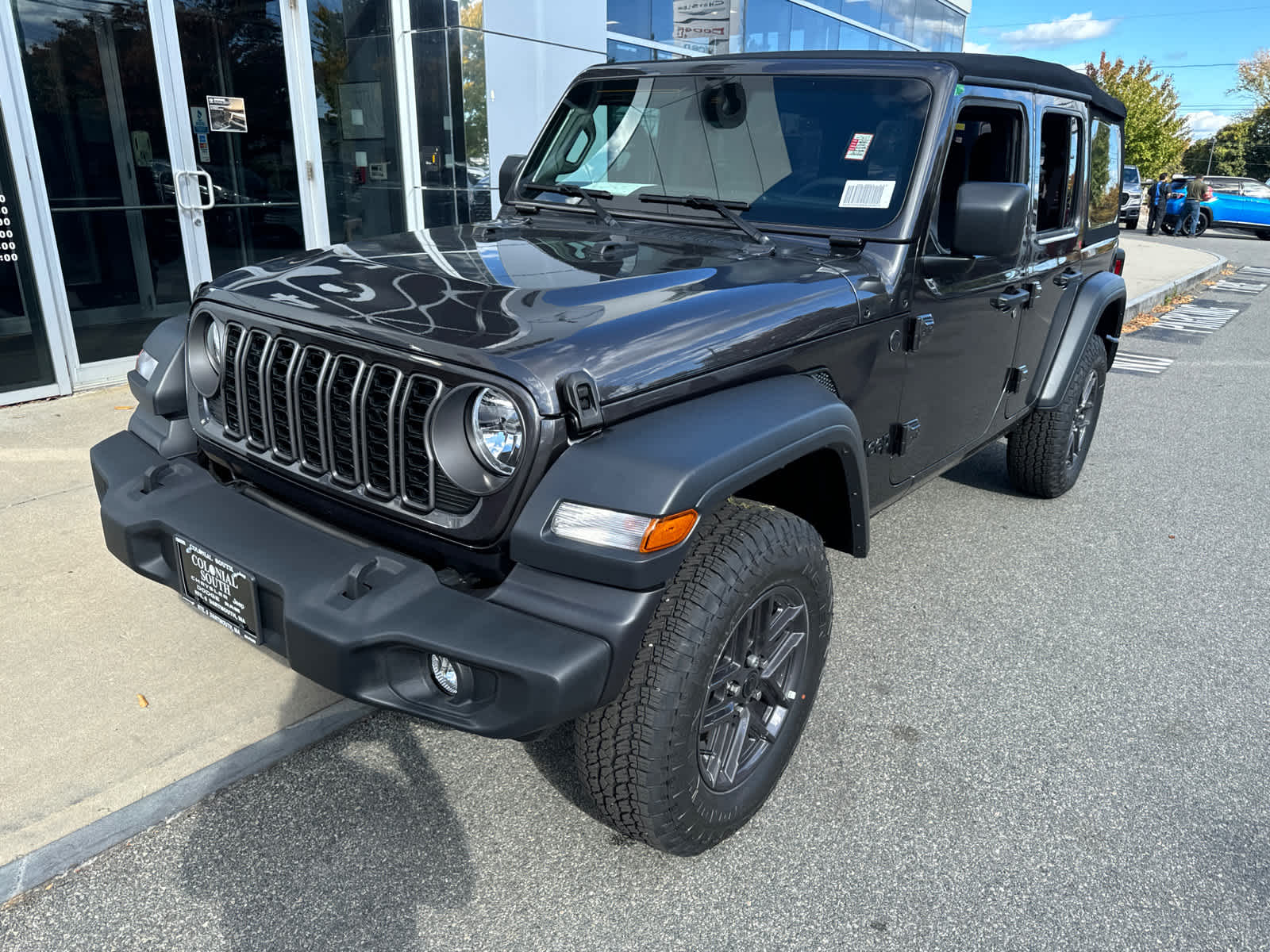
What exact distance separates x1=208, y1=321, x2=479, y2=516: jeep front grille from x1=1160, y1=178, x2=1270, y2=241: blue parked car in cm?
2759

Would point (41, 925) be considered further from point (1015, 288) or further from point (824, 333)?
point (1015, 288)

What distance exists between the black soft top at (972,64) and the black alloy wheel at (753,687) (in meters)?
1.91

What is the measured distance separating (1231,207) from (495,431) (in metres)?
29.5

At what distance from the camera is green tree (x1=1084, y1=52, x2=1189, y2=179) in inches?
1535

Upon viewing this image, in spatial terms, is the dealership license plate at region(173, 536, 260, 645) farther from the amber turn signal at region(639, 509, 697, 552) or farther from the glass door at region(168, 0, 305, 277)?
the glass door at region(168, 0, 305, 277)

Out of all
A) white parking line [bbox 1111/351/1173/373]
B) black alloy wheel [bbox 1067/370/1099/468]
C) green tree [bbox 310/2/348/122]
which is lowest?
white parking line [bbox 1111/351/1173/373]

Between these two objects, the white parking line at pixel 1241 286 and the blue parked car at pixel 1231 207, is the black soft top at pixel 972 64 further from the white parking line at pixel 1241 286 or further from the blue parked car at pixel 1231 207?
the blue parked car at pixel 1231 207

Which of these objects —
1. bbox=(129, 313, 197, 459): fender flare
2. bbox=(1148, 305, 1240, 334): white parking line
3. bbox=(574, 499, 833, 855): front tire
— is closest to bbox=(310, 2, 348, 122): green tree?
bbox=(129, 313, 197, 459): fender flare

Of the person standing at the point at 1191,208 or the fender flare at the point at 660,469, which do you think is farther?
the person standing at the point at 1191,208

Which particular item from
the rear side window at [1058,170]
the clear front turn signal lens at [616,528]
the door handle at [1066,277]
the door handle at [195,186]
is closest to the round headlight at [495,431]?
the clear front turn signal lens at [616,528]

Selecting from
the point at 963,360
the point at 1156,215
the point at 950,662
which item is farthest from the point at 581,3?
the point at 1156,215

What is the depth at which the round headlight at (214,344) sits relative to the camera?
2555 millimetres

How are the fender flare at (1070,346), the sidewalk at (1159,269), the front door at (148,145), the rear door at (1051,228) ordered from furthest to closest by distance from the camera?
the sidewalk at (1159,269), the front door at (148,145), the fender flare at (1070,346), the rear door at (1051,228)

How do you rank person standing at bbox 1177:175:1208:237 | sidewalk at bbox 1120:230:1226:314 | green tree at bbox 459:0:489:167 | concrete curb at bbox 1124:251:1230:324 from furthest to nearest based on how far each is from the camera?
person standing at bbox 1177:175:1208:237 → sidewalk at bbox 1120:230:1226:314 → concrete curb at bbox 1124:251:1230:324 → green tree at bbox 459:0:489:167
